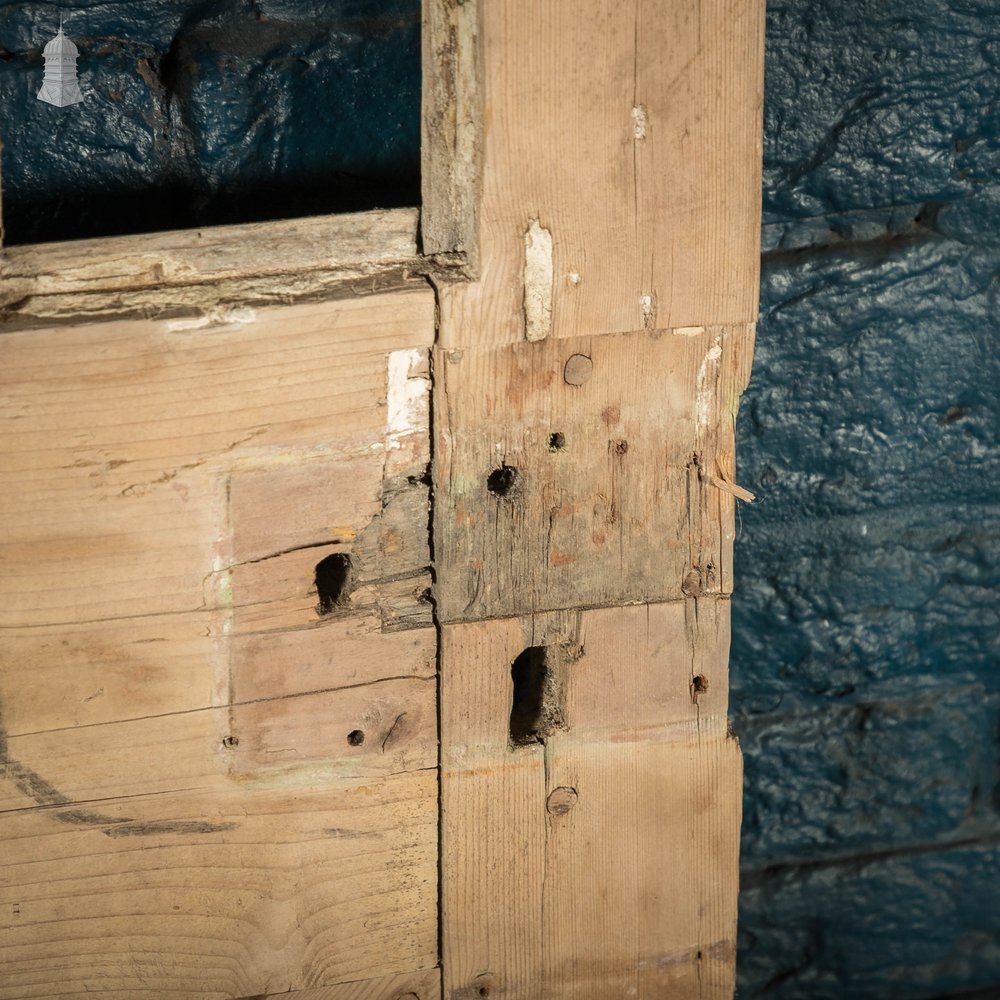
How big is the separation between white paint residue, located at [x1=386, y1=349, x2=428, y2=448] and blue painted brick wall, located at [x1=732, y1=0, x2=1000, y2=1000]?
708 millimetres

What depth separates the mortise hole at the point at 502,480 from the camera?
4.08ft

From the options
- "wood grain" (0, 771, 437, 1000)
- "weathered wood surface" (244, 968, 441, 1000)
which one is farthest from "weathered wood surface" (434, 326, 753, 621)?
"weathered wood surface" (244, 968, 441, 1000)

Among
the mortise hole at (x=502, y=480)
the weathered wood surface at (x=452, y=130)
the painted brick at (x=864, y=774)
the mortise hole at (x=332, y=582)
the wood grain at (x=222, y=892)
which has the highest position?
the weathered wood surface at (x=452, y=130)

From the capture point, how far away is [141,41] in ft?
5.08

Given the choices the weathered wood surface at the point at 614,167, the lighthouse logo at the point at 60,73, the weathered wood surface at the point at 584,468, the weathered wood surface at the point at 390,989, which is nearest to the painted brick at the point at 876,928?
the weathered wood surface at the point at 390,989

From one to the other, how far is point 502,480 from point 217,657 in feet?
0.98

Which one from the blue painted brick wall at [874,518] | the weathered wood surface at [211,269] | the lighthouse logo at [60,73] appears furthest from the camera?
the blue painted brick wall at [874,518]

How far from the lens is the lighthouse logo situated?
Result: 152 centimetres

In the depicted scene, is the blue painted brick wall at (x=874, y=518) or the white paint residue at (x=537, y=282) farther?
the blue painted brick wall at (x=874, y=518)

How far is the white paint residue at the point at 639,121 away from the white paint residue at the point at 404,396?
0.86ft

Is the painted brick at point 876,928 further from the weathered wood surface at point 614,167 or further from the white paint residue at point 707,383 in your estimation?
the weathered wood surface at point 614,167

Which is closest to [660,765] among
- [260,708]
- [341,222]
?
[260,708]

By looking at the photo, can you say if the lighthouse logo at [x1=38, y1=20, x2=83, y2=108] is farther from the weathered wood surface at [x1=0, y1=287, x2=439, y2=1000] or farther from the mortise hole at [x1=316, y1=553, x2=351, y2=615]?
the mortise hole at [x1=316, y1=553, x2=351, y2=615]

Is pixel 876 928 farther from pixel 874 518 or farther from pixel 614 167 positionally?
pixel 614 167
